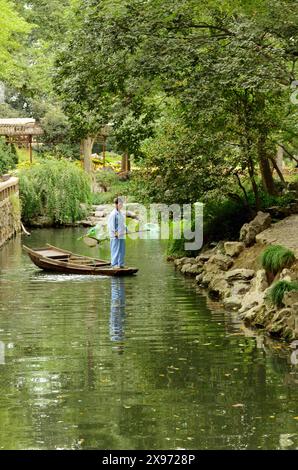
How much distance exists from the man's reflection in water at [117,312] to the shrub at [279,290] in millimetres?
2659

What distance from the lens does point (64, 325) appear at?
1852 cm

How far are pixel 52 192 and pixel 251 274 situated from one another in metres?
22.6

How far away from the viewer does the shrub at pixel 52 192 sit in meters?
43.6

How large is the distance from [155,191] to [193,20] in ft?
21.6

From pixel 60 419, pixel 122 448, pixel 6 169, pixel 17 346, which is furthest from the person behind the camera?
pixel 6 169

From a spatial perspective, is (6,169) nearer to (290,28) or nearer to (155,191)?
(155,191)

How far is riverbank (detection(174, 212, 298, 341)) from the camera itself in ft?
55.9

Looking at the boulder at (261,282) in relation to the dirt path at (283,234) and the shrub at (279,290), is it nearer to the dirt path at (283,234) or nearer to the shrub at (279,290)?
the dirt path at (283,234)

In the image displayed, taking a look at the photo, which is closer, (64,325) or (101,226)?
(64,325)

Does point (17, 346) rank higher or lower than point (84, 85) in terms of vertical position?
lower

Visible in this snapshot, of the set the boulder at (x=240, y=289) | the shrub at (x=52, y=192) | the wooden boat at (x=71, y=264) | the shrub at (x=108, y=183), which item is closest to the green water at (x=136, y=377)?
the boulder at (x=240, y=289)

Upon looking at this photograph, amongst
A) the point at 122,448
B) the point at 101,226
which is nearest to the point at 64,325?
the point at 122,448

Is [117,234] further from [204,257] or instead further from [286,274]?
[286,274]

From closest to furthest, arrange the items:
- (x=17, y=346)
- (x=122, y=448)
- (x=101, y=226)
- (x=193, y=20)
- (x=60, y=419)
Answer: (x=122, y=448)
(x=60, y=419)
(x=17, y=346)
(x=193, y=20)
(x=101, y=226)
